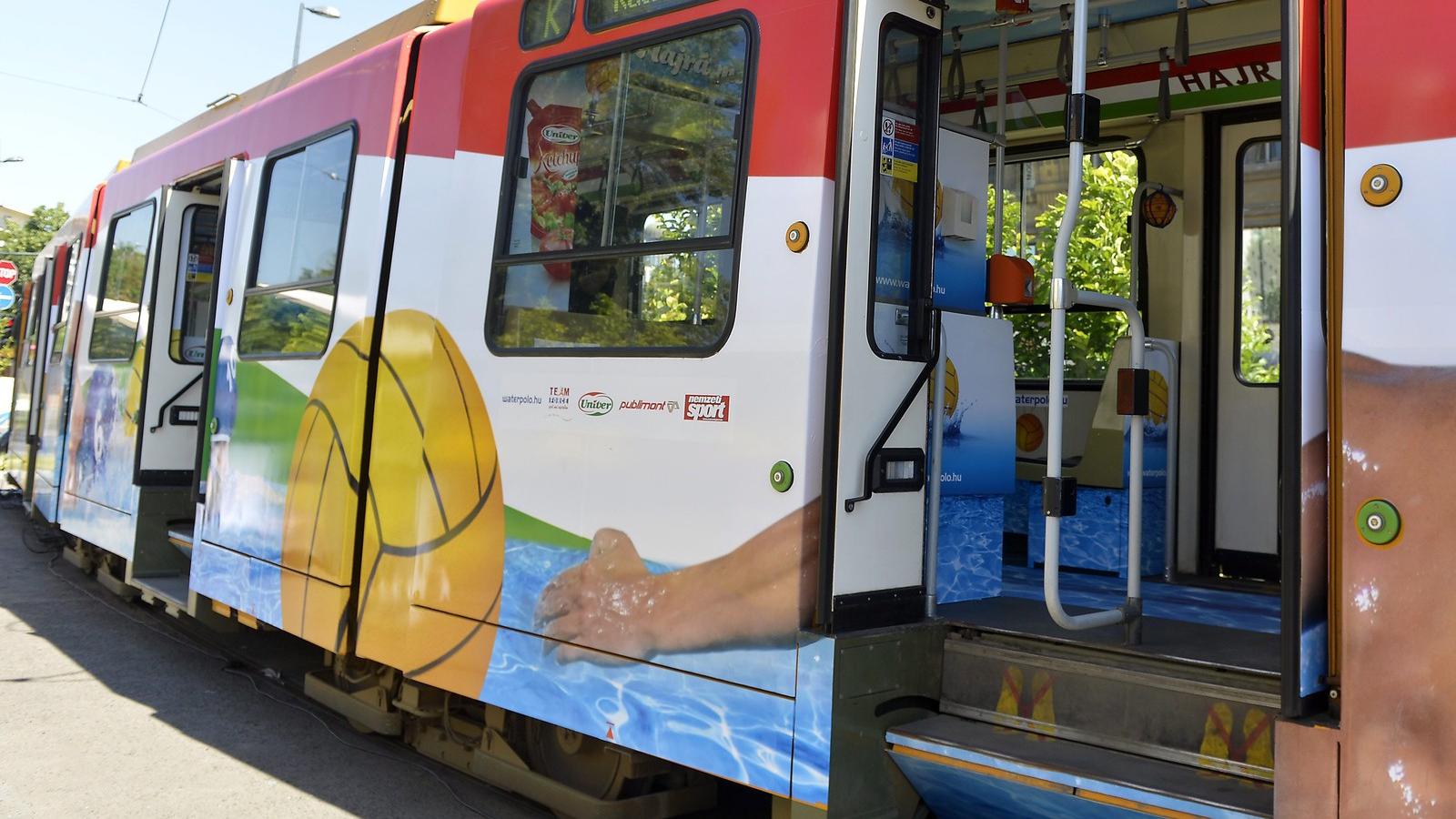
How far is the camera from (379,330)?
522 centimetres

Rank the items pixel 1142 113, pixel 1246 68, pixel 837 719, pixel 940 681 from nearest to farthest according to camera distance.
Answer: pixel 837 719 < pixel 940 681 < pixel 1246 68 < pixel 1142 113

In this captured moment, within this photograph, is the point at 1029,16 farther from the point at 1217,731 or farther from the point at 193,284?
the point at 193,284

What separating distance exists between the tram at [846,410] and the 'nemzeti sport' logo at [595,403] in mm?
19

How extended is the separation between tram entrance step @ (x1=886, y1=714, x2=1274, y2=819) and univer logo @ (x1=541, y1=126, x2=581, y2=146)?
2.30 m

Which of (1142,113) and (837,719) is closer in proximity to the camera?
(837,719)

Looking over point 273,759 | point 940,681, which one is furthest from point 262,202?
point 940,681

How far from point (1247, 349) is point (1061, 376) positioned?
288cm

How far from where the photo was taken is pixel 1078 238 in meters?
7.11

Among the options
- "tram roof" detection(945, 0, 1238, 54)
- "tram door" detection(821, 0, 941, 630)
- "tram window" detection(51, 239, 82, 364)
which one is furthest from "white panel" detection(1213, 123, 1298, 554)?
"tram window" detection(51, 239, 82, 364)

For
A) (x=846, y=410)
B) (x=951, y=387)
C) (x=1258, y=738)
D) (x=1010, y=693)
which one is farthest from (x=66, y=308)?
(x=1258, y=738)

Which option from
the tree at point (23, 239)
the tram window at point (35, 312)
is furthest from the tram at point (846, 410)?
the tree at point (23, 239)

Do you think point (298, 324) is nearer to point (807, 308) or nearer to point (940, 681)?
point (807, 308)

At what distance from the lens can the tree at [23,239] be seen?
152 ft

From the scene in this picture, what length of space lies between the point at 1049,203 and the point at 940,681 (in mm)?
3602
